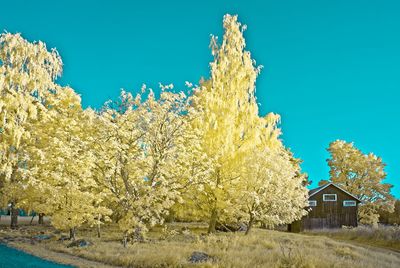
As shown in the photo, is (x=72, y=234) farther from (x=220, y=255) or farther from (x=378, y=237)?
(x=378, y=237)

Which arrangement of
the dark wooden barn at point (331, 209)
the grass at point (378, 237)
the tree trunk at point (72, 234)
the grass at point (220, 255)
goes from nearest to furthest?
1. the grass at point (220, 255)
2. the tree trunk at point (72, 234)
3. the grass at point (378, 237)
4. the dark wooden barn at point (331, 209)

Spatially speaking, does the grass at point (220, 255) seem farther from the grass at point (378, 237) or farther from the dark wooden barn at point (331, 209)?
the dark wooden barn at point (331, 209)

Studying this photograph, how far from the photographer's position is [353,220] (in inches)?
1795

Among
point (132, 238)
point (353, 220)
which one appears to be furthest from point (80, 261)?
point (353, 220)

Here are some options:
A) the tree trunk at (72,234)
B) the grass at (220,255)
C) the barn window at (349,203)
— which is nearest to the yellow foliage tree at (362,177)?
A: the barn window at (349,203)

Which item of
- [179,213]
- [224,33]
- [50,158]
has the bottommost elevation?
[179,213]

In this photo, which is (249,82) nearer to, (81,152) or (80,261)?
(81,152)

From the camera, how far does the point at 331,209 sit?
45.9 metres

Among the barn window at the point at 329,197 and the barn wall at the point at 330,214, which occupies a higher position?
the barn window at the point at 329,197

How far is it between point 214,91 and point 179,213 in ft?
27.2

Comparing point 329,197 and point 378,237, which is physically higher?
point 329,197

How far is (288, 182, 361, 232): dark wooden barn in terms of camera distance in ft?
149

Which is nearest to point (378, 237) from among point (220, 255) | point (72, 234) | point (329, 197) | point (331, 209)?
point (331, 209)

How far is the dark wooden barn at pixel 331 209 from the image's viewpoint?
149 ft
